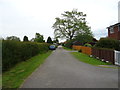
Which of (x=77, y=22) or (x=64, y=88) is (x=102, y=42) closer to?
(x=64, y=88)

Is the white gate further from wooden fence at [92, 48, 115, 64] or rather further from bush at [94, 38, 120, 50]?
bush at [94, 38, 120, 50]

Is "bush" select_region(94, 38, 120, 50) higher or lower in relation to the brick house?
lower

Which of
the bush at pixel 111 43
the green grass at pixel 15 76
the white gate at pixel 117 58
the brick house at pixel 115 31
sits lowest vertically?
the green grass at pixel 15 76

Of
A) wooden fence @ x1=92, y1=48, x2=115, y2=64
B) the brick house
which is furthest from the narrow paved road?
the brick house

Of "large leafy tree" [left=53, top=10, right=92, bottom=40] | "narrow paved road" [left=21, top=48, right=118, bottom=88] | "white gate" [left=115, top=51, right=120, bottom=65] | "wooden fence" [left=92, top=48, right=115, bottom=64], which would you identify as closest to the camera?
"narrow paved road" [left=21, top=48, right=118, bottom=88]

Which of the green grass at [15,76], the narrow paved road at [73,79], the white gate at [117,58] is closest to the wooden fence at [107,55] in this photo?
the white gate at [117,58]

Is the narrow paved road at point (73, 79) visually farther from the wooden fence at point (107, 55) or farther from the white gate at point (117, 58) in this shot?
the wooden fence at point (107, 55)

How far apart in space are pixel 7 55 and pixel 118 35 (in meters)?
20.8

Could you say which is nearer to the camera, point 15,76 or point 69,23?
point 15,76

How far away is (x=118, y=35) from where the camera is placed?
23703 millimetres

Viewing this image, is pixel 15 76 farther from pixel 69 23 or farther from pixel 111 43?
pixel 69 23

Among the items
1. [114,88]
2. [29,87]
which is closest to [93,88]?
[114,88]

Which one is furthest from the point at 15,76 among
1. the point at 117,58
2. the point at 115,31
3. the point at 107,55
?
the point at 115,31

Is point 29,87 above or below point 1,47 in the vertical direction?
below
